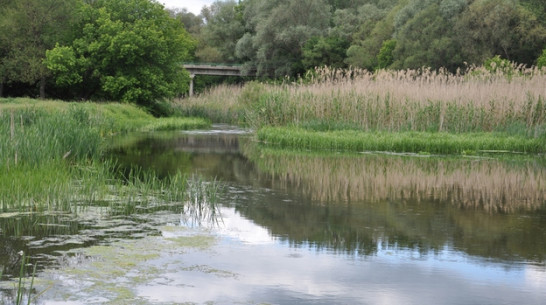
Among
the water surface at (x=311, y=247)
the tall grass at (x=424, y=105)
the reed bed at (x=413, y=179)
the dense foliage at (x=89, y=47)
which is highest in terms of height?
the dense foliage at (x=89, y=47)

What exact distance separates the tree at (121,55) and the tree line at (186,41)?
0.22 feet

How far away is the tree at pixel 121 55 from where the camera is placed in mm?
40625

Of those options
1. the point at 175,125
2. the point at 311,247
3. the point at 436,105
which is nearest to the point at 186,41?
the point at 175,125

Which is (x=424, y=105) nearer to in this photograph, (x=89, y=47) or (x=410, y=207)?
(x=410, y=207)

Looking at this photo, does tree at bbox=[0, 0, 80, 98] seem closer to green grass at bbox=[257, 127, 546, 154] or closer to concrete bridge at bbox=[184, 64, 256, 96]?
green grass at bbox=[257, 127, 546, 154]

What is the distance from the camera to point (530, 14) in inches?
1898

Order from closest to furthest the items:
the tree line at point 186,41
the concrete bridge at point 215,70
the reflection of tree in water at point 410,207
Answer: the reflection of tree in water at point 410,207 < the tree line at point 186,41 < the concrete bridge at point 215,70

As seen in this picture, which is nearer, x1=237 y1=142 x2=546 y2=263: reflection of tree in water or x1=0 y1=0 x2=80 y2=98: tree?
x1=237 y1=142 x2=546 y2=263: reflection of tree in water

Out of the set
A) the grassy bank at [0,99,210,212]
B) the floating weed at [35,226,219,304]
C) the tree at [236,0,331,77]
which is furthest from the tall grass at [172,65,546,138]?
the tree at [236,0,331,77]

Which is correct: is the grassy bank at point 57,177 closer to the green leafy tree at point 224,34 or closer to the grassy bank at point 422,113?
the grassy bank at point 422,113

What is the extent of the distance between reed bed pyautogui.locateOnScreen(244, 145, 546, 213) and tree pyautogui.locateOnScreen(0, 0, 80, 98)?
2673 cm

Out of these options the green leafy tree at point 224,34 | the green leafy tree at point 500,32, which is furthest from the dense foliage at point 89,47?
the green leafy tree at point 224,34

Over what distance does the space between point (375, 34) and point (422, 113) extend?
43.3 m

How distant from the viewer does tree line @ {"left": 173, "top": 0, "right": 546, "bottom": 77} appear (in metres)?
49.0
